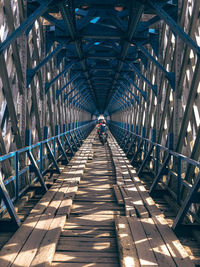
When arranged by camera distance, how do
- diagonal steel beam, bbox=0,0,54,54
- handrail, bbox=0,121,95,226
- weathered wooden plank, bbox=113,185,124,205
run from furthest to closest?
weathered wooden plank, bbox=113,185,124,205
diagonal steel beam, bbox=0,0,54,54
handrail, bbox=0,121,95,226

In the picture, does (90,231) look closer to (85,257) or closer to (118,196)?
(85,257)

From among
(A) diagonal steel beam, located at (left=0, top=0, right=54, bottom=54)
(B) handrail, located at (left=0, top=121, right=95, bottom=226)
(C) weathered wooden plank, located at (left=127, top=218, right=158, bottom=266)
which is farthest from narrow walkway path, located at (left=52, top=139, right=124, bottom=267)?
(A) diagonal steel beam, located at (left=0, top=0, right=54, bottom=54)

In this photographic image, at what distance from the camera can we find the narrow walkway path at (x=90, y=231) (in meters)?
3.34

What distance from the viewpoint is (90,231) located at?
4.15 metres

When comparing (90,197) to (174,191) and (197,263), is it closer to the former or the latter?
(174,191)

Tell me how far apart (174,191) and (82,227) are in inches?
109

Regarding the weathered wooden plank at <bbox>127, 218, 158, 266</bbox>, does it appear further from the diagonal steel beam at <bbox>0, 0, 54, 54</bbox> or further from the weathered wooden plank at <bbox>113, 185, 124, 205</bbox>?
the diagonal steel beam at <bbox>0, 0, 54, 54</bbox>

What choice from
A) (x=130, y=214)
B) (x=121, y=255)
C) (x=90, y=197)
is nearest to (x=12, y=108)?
(x=90, y=197)

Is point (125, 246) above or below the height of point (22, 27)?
below

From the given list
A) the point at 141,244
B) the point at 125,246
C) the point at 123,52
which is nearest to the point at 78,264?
the point at 125,246

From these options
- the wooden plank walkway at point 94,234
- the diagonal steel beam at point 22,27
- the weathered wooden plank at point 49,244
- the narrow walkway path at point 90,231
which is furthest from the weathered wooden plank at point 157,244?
the diagonal steel beam at point 22,27

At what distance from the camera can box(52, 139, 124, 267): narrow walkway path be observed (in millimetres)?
3340

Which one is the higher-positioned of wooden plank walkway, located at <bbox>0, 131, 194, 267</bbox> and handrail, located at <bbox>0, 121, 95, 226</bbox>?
handrail, located at <bbox>0, 121, 95, 226</bbox>

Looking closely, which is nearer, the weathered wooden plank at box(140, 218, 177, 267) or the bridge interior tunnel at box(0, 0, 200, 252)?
the weathered wooden plank at box(140, 218, 177, 267)
